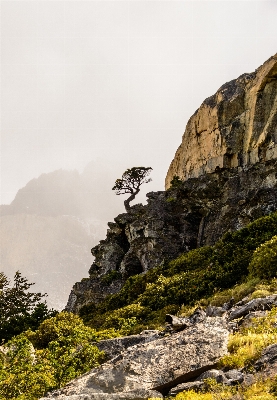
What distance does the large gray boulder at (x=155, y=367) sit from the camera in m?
8.72

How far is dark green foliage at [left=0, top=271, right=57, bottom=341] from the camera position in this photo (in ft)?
113

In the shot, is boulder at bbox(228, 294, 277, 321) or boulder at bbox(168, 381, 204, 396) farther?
boulder at bbox(228, 294, 277, 321)

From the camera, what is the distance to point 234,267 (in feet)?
82.2

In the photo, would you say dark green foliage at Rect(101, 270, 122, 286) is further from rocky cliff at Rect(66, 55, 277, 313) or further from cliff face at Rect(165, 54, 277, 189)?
cliff face at Rect(165, 54, 277, 189)

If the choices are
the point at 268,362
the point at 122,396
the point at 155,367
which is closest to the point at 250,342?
the point at 268,362

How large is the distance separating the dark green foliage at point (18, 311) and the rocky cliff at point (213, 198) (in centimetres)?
371

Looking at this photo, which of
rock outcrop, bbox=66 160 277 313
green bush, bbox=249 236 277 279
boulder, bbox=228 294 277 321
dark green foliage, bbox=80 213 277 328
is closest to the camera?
boulder, bbox=228 294 277 321

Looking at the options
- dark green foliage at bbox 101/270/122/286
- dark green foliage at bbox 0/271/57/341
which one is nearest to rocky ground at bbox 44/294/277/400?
dark green foliage at bbox 0/271/57/341

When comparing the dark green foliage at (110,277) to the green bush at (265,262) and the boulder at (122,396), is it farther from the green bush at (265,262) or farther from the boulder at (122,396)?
the boulder at (122,396)

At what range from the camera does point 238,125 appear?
44.8 metres

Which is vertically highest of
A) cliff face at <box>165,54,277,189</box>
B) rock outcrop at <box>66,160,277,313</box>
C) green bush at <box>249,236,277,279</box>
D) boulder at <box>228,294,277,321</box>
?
cliff face at <box>165,54,277,189</box>

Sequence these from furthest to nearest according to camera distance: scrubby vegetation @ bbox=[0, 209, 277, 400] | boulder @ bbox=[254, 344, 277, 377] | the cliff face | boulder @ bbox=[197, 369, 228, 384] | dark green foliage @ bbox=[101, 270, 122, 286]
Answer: the cliff face < dark green foliage @ bbox=[101, 270, 122, 286] < scrubby vegetation @ bbox=[0, 209, 277, 400] < boulder @ bbox=[197, 369, 228, 384] < boulder @ bbox=[254, 344, 277, 377]

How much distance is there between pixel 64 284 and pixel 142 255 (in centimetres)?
16871

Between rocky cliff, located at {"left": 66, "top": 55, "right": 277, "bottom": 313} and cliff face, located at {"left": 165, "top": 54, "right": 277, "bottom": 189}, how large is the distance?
107 mm
